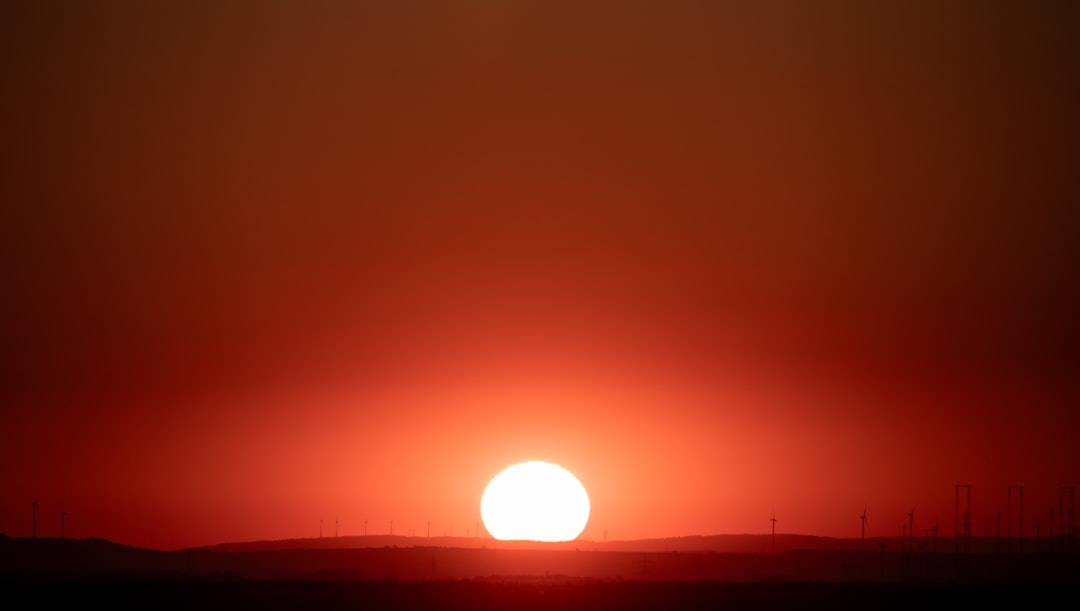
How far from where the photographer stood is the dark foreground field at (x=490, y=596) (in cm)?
12075

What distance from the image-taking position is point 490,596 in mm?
126750

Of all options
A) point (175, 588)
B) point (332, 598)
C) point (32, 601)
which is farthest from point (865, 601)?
point (32, 601)

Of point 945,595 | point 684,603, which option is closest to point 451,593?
point 684,603

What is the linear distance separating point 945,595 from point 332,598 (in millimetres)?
48424

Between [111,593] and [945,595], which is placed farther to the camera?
[945,595]

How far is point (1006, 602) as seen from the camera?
133000mm

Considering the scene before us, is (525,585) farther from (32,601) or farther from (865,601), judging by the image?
(32,601)

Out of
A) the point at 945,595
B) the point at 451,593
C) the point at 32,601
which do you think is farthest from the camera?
the point at 945,595

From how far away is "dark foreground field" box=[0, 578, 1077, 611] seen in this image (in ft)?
396

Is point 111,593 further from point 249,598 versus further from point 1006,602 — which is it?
point 1006,602

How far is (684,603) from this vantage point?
126 meters

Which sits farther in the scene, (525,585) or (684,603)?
(525,585)

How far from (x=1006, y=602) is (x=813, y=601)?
15.7m

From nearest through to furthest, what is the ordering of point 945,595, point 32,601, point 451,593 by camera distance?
point 32,601 < point 451,593 < point 945,595
